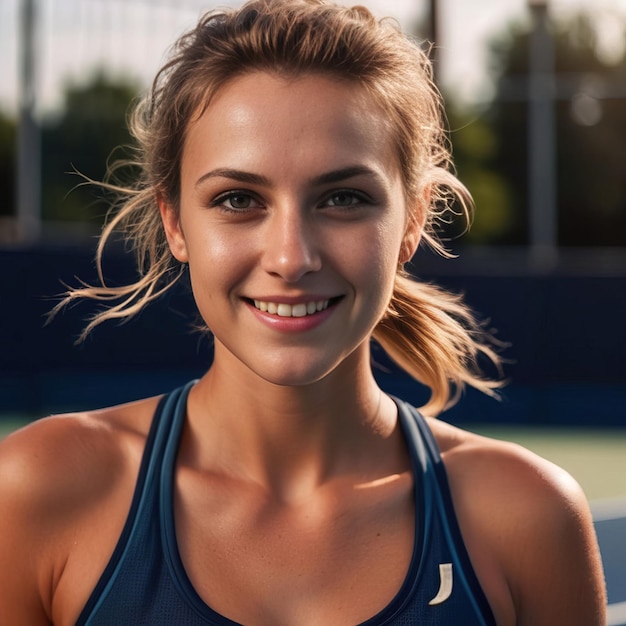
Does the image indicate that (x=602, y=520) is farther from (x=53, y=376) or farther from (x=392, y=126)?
(x=53, y=376)

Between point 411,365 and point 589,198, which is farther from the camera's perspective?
point 589,198

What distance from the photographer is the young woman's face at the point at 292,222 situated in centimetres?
175

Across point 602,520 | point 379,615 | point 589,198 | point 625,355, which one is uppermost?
point 379,615

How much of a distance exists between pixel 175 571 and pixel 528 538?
0.58 metres

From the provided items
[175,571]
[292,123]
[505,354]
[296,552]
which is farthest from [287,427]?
[505,354]

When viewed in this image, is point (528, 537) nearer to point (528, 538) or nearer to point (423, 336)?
point (528, 538)

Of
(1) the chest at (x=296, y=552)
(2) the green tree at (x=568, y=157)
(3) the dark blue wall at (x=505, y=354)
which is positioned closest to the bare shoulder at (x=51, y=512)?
(1) the chest at (x=296, y=552)

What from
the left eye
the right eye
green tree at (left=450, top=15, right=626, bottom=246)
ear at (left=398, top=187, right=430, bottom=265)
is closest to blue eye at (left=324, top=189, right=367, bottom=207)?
the left eye

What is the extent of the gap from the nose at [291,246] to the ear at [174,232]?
26 cm

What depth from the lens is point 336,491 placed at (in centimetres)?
202

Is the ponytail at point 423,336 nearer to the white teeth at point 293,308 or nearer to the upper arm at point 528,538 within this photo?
the upper arm at point 528,538

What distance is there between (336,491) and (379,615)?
0.26 metres

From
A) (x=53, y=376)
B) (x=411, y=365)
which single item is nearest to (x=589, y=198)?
(x=53, y=376)

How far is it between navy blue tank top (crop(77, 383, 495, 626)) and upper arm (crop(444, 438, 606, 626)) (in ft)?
0.12
